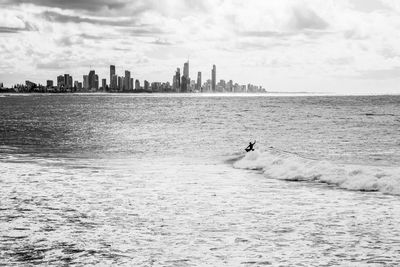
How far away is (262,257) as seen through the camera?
9.37 meters

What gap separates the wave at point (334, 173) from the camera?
1812 cm

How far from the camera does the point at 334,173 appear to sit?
20.5m

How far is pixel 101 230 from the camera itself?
11.5m

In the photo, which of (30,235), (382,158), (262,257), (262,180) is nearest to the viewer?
(262,257)

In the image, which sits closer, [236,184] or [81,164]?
[236,184]

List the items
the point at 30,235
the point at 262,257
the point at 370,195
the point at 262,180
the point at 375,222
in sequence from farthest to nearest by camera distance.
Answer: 1. the point at 262,180
2. the point at 370,195
3. the point at 375,222
4. the point at 30,235
5. the point at 262,257

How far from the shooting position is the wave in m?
18.1

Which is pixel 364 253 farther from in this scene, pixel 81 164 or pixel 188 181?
pixel 81 164

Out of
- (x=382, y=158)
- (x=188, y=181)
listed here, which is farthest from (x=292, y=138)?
(x=188, y=181)

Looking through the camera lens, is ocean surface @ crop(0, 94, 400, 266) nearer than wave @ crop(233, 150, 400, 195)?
Yes

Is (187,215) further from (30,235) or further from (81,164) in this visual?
(81,164)

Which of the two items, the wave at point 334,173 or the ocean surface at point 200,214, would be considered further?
the wave at point 334,173

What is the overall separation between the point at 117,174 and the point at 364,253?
48.3 ft

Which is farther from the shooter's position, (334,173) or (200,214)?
(334,173)
